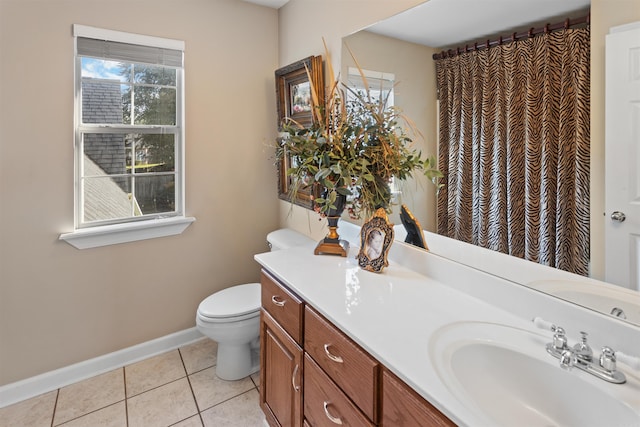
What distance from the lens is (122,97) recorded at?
2150 mm

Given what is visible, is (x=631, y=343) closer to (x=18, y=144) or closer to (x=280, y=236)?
(x=280, y=236)

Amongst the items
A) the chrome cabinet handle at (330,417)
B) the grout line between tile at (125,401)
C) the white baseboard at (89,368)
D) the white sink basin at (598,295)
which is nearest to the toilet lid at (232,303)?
the white baseboard at (89,368)

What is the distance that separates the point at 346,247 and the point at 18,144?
1819 millimetres

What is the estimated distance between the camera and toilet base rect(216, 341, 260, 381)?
210 centimetres

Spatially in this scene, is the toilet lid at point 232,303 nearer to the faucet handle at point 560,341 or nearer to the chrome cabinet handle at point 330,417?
the chrome cabinet handle at point 330,417

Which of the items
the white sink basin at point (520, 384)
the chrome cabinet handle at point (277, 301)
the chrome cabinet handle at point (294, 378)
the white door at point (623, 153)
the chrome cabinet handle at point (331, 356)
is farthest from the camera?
the chrome cabinet handle at point (277, 301)

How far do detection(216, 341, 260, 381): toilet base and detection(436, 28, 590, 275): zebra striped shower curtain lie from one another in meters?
1.48

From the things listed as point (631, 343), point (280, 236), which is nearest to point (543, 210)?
point (631, 343)

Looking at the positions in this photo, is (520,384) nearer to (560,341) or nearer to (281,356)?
(560,341)

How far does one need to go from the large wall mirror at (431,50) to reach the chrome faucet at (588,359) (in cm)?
12

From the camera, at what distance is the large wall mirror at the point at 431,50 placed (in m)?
0.99

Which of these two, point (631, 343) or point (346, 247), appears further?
point (346, 247)

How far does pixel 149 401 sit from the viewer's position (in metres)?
1.93

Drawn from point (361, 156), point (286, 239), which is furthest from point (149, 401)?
point (361, 156)
